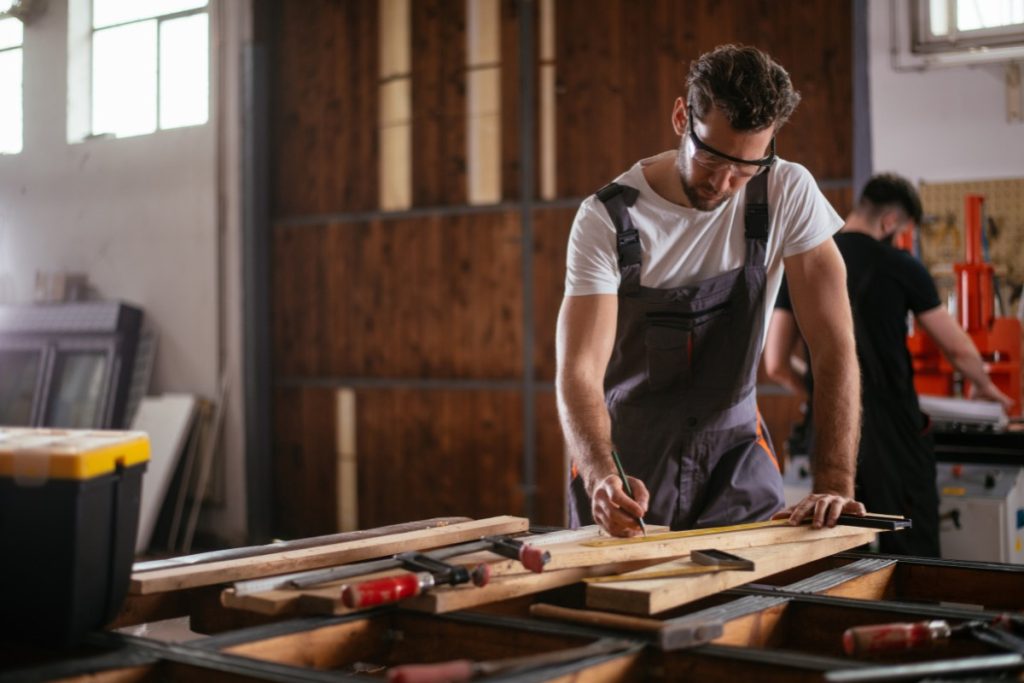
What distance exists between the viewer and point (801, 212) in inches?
78.2

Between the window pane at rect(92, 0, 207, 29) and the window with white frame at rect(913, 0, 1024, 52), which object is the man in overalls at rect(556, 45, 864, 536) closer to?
the window pane at rect(92, 0, 207, 29)

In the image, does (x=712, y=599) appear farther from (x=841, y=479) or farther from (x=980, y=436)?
(x=980, y=436)

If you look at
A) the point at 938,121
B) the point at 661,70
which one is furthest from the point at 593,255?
the point at 661,70

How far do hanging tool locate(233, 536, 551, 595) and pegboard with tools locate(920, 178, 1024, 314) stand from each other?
10.4ft

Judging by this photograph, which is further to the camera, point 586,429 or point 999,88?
point 999,88

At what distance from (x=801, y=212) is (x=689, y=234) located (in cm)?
21

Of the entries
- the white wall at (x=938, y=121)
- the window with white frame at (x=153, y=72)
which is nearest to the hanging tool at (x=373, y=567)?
the window with white frame at (x=153, y=72)

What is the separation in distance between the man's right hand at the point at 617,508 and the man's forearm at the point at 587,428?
12 cm

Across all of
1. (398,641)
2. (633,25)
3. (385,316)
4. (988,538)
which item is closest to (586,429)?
(398,641)

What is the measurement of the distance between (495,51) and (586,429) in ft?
12.1

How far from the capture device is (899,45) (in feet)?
13.8

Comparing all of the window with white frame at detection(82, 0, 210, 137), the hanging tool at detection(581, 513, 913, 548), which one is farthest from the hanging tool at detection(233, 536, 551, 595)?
the window with white frame at detection(82, 0, 210, 137)

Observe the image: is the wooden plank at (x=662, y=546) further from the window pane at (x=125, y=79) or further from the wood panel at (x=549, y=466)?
the wood panel at (x=549, y=466)

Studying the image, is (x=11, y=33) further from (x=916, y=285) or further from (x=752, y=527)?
(x=916, y=285)
